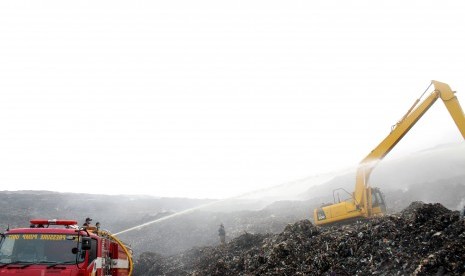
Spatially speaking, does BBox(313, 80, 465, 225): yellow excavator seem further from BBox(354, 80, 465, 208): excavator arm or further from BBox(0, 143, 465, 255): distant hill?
BBox(0, 143, 465, 255): distant hill

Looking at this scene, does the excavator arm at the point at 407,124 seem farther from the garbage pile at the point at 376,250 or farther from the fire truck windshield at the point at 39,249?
the fire truck windshield at the point at 39,249

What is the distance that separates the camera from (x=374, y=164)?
→ 1780 cm

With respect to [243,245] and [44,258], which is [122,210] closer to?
[243,245]

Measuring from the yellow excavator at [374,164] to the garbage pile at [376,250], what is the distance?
3.92 m

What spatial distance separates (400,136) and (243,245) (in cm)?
942

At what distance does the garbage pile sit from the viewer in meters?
8.79

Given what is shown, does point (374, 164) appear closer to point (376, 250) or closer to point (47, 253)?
point (376, 250)

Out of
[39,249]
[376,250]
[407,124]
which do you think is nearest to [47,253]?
[39,249]

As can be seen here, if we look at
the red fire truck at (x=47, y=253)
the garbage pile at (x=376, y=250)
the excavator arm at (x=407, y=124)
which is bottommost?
the garbage pile at (x=376, y=250)

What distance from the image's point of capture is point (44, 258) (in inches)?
348

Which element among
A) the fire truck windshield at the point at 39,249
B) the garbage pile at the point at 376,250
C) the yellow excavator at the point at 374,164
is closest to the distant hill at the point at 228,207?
the yellow excavator at the point at 374,164

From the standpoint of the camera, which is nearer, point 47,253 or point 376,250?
point 47,253

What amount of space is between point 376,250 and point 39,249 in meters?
9.34

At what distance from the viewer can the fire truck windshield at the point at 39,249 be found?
882 cm
